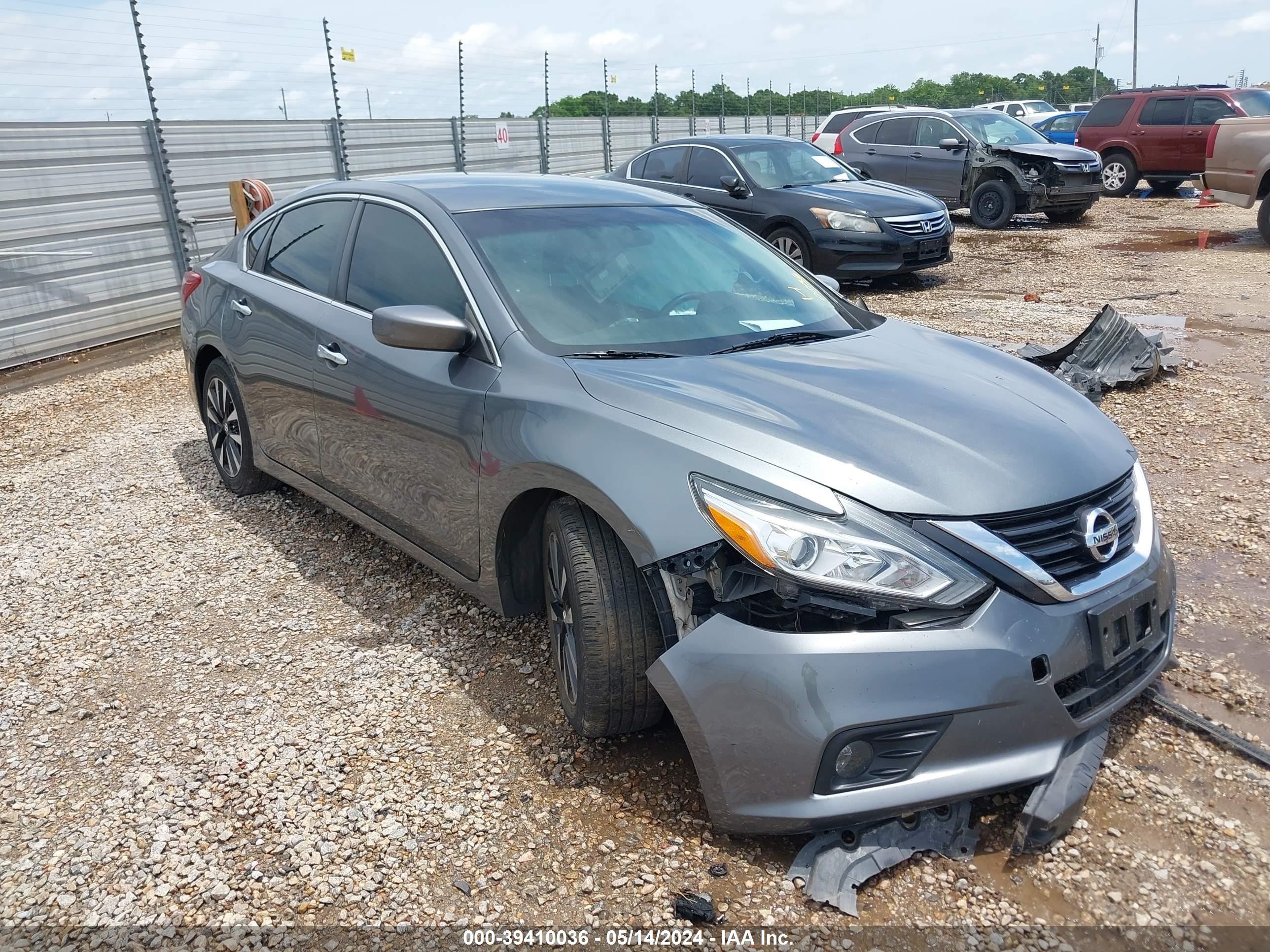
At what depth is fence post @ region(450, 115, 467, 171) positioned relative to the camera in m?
17.1

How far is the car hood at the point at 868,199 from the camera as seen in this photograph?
9969 mm

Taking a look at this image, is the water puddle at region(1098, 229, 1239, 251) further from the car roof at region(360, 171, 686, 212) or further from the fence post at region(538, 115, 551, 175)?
the fence post at region(538, 115, 551, 175)

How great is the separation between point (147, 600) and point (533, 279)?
2.21 metres

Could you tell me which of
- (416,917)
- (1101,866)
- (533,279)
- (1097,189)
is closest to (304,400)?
(533,279)

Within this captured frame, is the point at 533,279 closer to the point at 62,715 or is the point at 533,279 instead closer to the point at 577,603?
the point at 577,603

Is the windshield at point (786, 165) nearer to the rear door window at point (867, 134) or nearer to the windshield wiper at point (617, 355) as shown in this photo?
the rear door window at point (867, 134)

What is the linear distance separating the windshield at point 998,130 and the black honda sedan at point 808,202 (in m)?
4.88

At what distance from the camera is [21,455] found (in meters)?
6.32

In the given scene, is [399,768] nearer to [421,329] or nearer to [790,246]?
[421,329]

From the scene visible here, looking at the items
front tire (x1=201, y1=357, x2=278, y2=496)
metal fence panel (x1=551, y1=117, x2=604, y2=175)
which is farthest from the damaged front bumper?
metal fence panel (x1=551, y1=117, x2=604, y2=175)

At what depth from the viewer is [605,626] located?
2.57m

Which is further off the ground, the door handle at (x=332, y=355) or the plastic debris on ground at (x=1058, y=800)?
the door handle at (x=332, y=355)

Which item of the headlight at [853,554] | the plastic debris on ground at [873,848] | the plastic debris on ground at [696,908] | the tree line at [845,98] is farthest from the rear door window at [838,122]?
the plastic debris on ground at [696,908]

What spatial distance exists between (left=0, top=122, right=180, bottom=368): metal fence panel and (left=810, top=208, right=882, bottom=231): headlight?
719 centimetres
